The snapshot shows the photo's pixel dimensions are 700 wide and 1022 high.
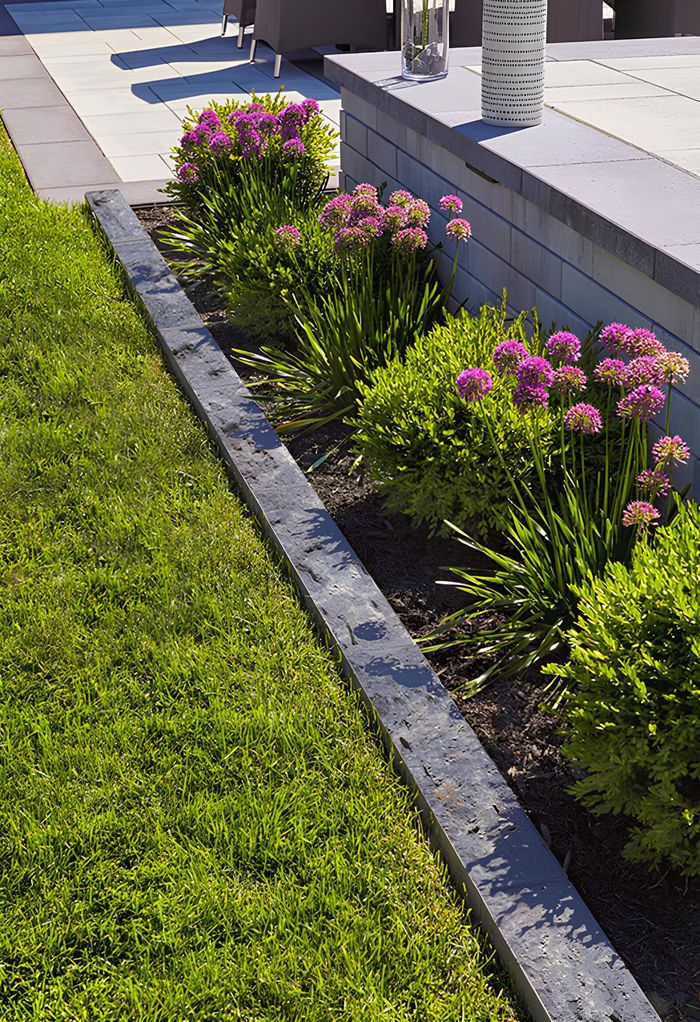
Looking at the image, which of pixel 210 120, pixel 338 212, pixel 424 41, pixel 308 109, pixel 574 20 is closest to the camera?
pixel 338 212

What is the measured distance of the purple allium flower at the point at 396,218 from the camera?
3980 mm

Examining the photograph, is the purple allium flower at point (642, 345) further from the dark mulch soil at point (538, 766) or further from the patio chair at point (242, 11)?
the patio chair at point (242, 11)

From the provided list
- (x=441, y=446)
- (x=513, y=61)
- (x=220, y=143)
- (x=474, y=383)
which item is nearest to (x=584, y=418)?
(x=474, y=383)

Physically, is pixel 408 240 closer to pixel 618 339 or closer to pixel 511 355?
pixel 511 355

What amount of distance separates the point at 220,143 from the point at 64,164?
198 centimetres

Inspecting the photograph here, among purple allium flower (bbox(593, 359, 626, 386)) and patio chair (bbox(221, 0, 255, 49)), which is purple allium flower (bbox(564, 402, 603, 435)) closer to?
purple allium flower (bbox(593, 359, 626, 386))

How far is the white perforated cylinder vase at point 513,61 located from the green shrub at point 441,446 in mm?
1142

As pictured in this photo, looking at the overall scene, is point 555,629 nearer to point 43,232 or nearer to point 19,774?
point 19,774

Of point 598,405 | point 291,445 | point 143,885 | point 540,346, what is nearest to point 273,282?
point 291,445

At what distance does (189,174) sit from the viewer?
17.3 ft

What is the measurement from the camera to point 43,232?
5492 millimetres

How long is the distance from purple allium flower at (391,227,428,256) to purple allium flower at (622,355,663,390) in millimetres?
1504

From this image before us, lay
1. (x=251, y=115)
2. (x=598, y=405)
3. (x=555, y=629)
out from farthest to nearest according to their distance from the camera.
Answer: (x=251, y=115)
(x=598, y=405)
(x=555, y=629)

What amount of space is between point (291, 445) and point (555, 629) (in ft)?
4.60
